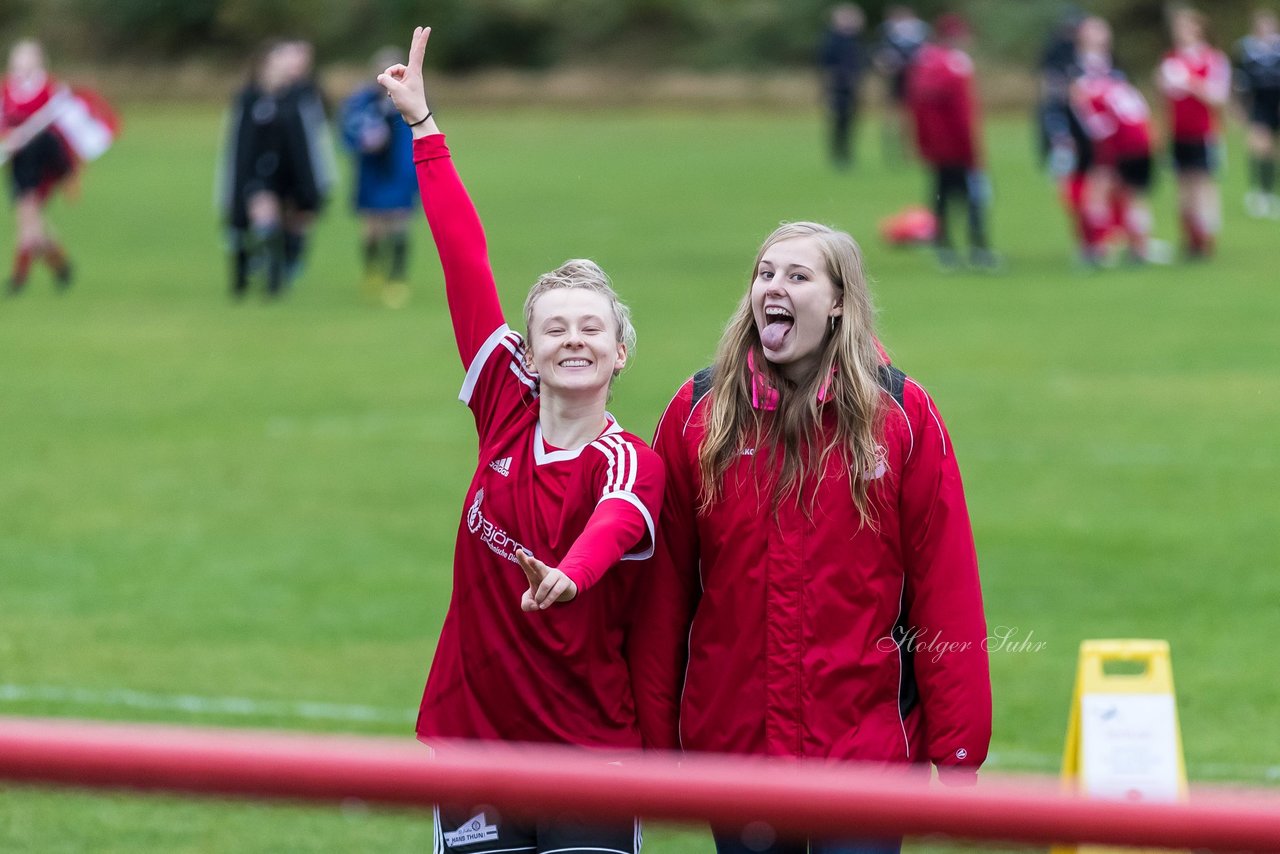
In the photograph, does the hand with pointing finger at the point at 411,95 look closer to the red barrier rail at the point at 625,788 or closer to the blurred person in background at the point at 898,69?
the red barrier rail at the point at 625,788

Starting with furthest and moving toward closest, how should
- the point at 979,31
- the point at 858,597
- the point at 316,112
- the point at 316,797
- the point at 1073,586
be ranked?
the point at 979,31, the point at 316,112, the point at 1073,586, the point at 858,597, the point at 316,797

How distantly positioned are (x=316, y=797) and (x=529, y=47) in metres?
61.8

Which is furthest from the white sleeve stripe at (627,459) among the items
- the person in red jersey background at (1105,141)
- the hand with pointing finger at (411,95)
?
the person in red jersey background at (1105,141)

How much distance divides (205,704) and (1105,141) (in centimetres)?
1555

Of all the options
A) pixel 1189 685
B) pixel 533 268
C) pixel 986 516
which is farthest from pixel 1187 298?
pixel 1189 685

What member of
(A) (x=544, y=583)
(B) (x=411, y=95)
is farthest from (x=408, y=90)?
(A) (x=544, y=583)

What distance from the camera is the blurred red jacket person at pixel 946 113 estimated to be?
2166 cm

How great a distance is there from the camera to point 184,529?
10.6 metres

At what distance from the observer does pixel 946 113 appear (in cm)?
2169

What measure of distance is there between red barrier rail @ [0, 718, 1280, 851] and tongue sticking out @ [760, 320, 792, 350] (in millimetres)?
1920

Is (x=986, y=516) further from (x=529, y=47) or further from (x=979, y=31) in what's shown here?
(x=529, y=47)

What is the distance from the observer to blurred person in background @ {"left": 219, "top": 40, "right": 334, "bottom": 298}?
2009 cm

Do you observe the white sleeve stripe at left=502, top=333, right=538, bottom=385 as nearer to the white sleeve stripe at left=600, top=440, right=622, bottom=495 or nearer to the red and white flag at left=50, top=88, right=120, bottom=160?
the white sleeve stripe at left=600, top=440, right=622, bottom=495

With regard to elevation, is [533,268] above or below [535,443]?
above
